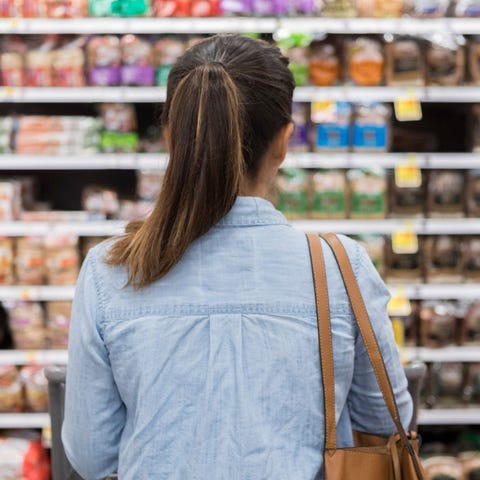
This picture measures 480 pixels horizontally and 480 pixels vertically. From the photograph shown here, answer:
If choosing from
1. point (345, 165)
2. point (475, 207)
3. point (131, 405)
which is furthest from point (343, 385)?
point (475, 207)

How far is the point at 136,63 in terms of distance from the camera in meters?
3.24

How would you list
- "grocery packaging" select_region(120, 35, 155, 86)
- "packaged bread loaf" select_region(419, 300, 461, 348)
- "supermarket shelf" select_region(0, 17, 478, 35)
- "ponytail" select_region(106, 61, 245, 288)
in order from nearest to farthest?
"ponytail" select_region(106, 61, 245, 288) < "supermarket shelf" select_region(0, 17, 478, 35) < "grocery packaging" select_region(120, 35, 155, 86) < "packaged bread loaf" select_region(419, 300, 461, 348)

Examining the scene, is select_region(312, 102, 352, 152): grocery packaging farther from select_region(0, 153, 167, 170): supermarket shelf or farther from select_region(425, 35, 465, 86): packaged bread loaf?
select_region(0, 153, 167, 170): supermarket shelf

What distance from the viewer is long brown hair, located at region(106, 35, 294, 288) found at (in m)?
1.06

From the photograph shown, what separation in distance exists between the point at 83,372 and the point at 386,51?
2.60 metres

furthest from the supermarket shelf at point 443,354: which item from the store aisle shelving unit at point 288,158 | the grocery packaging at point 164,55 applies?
the grocery packaging at point 164,55

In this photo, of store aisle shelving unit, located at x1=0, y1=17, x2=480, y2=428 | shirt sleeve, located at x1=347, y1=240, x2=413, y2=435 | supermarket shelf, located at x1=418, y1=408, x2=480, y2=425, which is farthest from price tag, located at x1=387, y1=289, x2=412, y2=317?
shirt sleeve, located at x1=347, y1=240, x2=413, y2=435

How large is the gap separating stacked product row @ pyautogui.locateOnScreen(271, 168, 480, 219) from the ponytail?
2.17 m

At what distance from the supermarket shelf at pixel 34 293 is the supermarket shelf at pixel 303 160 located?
0.54 m

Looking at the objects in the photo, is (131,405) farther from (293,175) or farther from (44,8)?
(44,8)

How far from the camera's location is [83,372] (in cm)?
111

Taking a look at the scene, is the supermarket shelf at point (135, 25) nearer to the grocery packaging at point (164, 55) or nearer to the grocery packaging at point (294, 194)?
the grocery packaging at point (164, 55)

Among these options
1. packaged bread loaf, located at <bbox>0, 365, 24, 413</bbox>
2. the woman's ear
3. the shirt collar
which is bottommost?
packaged bread loaf, located at <bbox>0, 365, 24, 413</bbox>

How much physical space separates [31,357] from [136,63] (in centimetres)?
139
